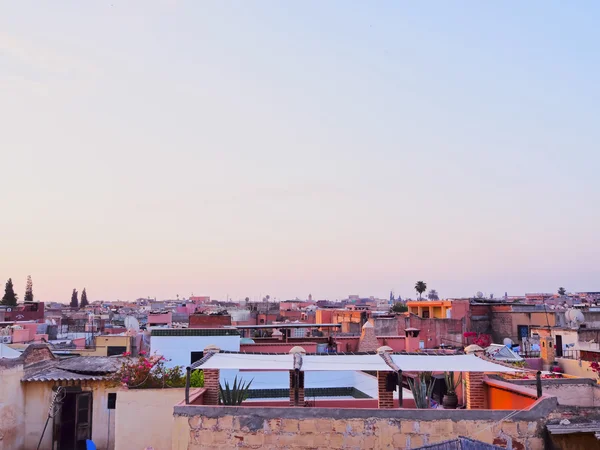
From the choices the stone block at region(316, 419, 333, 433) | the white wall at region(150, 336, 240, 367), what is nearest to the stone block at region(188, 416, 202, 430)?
the stone block at region(316, 419, 333, 433)

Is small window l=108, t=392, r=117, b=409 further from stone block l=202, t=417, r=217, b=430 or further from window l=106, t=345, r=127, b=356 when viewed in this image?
window l=106, t=345, r=127, b=356

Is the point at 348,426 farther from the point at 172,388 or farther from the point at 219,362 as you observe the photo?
the point at 172,388

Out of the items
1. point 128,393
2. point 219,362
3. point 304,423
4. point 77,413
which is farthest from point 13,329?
point 304,423

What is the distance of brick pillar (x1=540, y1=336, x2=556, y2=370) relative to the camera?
24422 mm

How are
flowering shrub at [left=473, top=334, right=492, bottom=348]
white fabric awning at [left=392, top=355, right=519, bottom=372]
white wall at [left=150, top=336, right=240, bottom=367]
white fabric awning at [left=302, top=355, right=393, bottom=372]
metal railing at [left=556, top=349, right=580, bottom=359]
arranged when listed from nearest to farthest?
white fabric awning at [left=392, top=355, right=519, bottom=372] → white fabric awning at [left=302, top=355, right=393, bottom=372] → white wall at [left=150, top=336, right=240, bottom=367] → metal railing at [left=556, top=349, right=580, bottom=359] → flowering shrub at [left=473, top=334, right=492, bottom=348]

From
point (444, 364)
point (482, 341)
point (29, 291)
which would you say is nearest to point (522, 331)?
point (482, 341)

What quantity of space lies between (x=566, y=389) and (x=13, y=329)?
29709mm

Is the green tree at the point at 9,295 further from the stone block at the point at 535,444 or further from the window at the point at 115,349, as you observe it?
the stone block at the point at 535,444

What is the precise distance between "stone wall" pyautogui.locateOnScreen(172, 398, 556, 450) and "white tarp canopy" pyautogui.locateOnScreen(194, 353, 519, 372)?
0.94 m

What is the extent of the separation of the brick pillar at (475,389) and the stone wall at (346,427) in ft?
7.07

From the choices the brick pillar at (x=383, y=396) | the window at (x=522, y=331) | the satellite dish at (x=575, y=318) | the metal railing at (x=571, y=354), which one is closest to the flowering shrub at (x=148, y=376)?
the brick pillar at (x=383, y=396)

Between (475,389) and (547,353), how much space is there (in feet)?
45.2

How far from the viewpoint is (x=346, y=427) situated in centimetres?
1116

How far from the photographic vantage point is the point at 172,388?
1398 cm
